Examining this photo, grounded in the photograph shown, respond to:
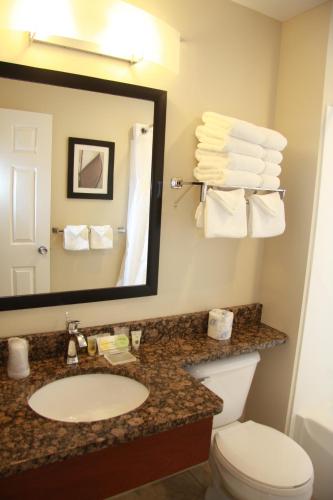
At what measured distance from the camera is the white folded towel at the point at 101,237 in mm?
1433

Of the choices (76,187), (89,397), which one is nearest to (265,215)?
(76,187)

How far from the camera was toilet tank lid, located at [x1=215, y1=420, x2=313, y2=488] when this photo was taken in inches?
52.9

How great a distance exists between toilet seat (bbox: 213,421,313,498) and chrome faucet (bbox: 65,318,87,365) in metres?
0.71

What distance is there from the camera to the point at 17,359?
122 centimetres

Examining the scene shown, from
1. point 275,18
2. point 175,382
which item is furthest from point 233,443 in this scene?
point 275,18

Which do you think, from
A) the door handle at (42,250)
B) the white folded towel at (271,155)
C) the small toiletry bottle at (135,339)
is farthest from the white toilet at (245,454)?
the white folded towel at (271,155)

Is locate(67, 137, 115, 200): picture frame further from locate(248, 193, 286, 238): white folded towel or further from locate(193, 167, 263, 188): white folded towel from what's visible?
locate(248, 193, 286, 238): white folded towel

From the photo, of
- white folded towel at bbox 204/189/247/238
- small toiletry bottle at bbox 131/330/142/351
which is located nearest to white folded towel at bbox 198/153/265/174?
white folded towel at bbox 204/189/247/238

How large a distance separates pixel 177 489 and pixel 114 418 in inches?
39.4

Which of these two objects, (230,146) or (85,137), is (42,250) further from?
(230,146)

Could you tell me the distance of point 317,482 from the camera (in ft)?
5.63

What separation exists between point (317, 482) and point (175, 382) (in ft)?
3.40

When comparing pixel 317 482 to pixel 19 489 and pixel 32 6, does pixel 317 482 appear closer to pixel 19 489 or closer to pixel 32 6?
pixel 19 489

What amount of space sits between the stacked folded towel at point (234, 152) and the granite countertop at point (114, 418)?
0.75 m
